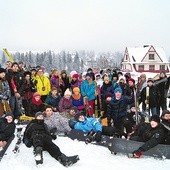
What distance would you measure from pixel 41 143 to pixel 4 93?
3.15 m

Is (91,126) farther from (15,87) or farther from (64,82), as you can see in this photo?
(64,82)

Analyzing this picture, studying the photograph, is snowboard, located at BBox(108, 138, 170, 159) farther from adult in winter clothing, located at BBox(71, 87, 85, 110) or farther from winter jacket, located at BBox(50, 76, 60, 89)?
winter jacket, located at BBox(50, 76, 60, 89)

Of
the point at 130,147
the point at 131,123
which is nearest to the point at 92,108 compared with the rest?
the point at 131,123

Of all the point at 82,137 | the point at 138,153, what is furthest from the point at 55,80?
the point at 138,153

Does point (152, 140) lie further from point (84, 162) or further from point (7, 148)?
point (7, 148)

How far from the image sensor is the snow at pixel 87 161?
5602 mm

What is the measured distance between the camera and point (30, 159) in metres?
6.01

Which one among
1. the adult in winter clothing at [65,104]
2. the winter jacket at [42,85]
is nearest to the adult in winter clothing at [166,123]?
the adult in winter clothing at [65,104]

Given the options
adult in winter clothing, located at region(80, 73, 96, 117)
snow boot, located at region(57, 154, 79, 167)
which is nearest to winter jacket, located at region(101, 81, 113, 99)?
adult in winter clothing, located at region(80, 73, 96, 117)

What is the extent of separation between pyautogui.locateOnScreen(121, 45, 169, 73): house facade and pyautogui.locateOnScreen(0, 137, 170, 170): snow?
41385 millimetres

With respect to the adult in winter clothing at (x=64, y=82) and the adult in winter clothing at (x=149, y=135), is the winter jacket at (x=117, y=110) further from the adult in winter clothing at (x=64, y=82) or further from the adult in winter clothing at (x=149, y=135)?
the adult in winter clothing at (x=64, y=82)

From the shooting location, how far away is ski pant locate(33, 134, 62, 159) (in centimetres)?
588

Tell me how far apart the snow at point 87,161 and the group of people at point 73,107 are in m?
0.17

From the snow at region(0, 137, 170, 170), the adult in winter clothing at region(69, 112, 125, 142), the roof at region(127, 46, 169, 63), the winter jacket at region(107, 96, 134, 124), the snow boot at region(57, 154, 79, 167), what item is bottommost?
the snow at region(0, 137, 170, 170)
